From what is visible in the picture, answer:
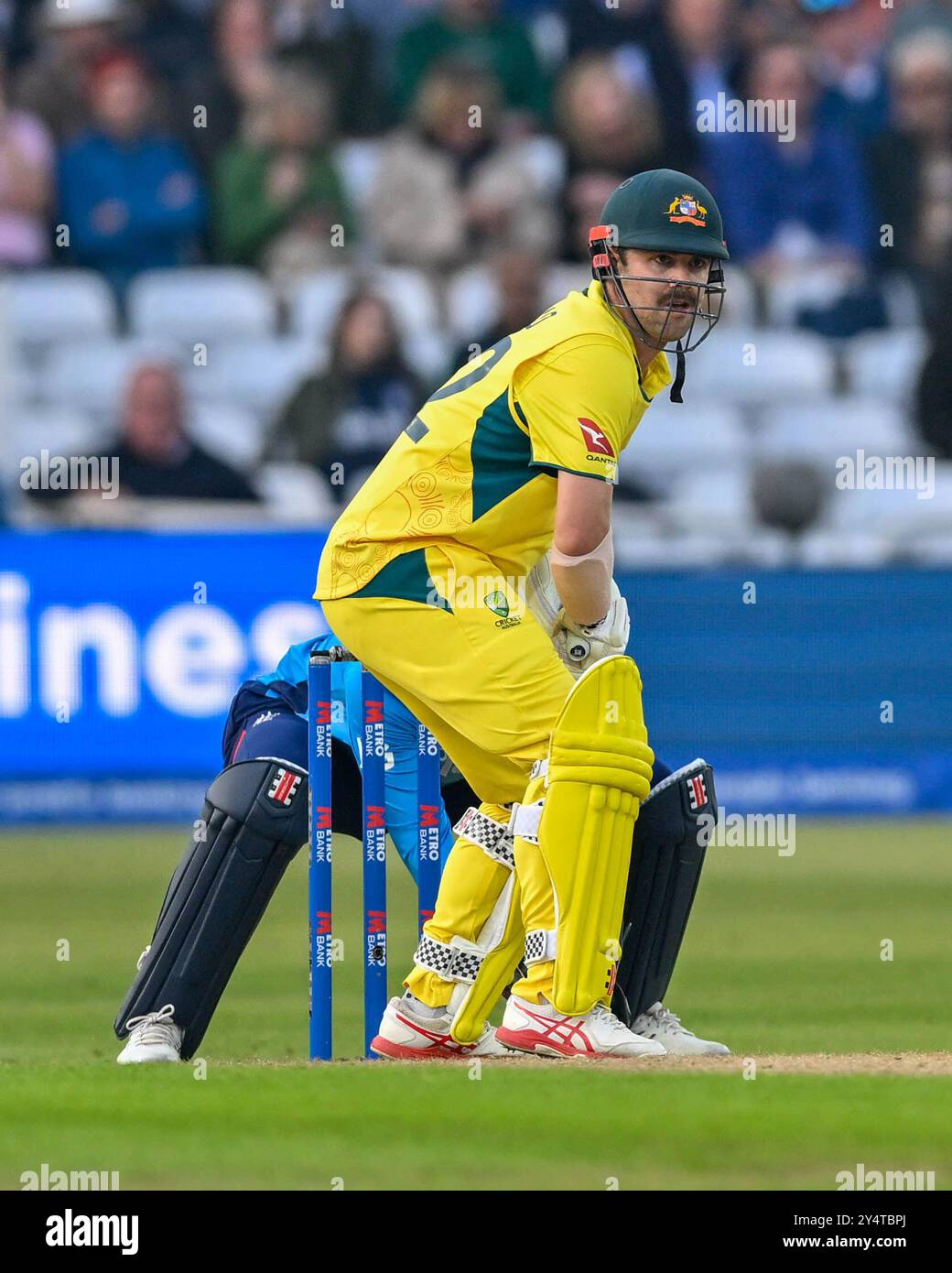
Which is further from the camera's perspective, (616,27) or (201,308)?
(616,27)

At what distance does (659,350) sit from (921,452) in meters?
11.0

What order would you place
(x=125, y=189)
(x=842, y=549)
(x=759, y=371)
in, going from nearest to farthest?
(x=842, y=549) < (x=125, y=189) < (x=759, y=371)

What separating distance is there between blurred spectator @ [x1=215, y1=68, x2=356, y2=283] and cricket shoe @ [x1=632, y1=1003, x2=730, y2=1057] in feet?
37.2

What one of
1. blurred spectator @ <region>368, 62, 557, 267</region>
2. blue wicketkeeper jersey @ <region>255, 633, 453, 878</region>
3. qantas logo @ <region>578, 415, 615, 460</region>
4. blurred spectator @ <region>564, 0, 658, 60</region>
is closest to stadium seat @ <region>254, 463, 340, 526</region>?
blurred spectator @ <region>368, 62, 557, 267</region>

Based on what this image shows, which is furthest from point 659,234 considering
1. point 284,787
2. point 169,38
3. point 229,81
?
point 169,38

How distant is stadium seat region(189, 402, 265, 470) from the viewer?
1574cm

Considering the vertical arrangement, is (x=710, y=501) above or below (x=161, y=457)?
below

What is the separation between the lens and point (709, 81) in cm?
1727

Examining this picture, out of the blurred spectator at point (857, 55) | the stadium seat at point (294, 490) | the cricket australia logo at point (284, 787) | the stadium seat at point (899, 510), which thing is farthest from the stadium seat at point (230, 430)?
the cricket australia logo at point (284, 787)

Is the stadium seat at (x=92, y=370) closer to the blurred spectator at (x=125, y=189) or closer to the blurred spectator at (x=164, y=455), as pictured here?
the blurred spectator at (x=125, y=189)

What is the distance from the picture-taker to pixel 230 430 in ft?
52.9

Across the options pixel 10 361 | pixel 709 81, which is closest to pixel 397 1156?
pixel 10 361

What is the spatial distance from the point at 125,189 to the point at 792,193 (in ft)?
15.7

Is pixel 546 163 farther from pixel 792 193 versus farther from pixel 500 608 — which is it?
pixel 500 608
